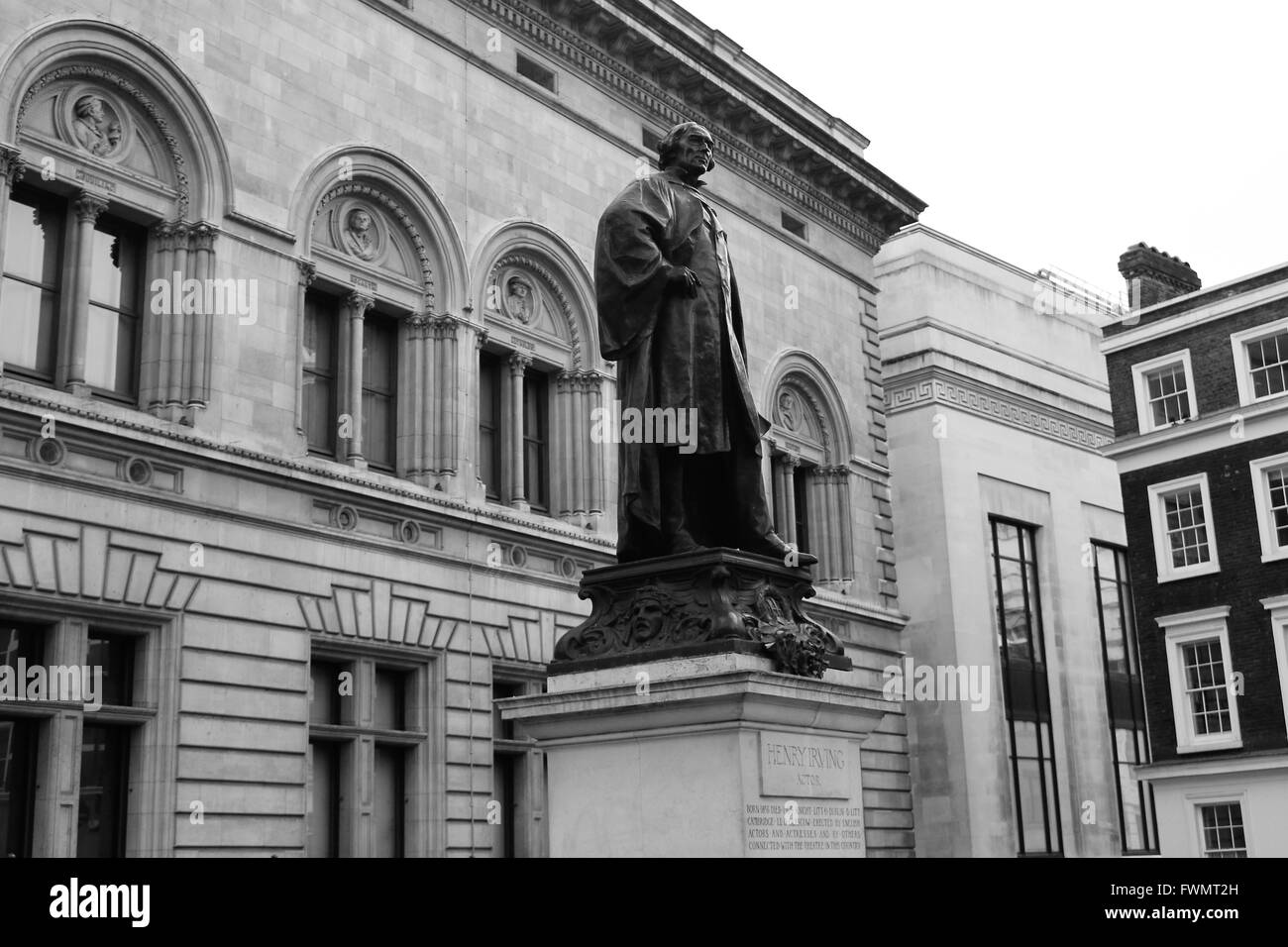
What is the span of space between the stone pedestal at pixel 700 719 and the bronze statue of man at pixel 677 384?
459mm

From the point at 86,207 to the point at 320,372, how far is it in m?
4.75

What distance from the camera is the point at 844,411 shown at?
36781 millimetres

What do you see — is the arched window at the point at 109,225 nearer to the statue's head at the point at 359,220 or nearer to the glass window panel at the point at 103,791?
the statue's head at the point at 359,220

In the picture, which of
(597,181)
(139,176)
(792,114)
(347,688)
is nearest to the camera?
(139,176)

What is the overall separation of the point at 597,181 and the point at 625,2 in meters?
3.69

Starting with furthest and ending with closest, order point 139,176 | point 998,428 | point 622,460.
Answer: point 998,428, point 139,176, point 622,460

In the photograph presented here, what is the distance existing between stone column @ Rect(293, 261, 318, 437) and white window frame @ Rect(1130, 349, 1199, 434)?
1038 inches

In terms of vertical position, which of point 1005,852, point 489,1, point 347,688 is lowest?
point 1005,852

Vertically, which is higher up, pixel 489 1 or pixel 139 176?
pixel 489 1

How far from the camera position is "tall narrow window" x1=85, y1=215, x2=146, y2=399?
20422 millimetres

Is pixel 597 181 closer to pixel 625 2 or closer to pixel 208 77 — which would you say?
pixel 625 2

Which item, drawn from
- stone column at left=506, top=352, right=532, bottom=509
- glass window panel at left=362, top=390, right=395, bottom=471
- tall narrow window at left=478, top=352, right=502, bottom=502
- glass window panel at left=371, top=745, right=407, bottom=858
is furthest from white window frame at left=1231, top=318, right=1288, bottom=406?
glass window panel at left=371, top=745, right=407, bottom=858

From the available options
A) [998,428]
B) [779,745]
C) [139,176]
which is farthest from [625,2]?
[779,745]

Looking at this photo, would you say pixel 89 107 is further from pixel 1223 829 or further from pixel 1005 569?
pixel 1223 829
